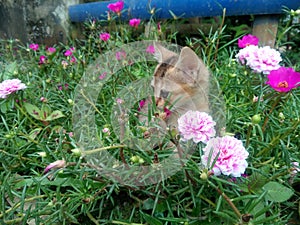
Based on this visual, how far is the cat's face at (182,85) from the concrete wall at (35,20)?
1.74 metres

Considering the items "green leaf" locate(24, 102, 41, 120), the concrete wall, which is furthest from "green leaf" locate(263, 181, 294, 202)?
the concrete wall

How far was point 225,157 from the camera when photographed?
0.62 m

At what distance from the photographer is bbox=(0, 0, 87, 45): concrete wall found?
217cm

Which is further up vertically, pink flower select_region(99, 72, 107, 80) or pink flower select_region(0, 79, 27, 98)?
pink flower select_region(0, 79, 27, 98)

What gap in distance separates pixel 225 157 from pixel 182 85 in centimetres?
25

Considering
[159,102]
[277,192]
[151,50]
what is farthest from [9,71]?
[277,192]

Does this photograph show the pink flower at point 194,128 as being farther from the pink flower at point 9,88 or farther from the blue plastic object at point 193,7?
the blue plastic object at point 193,7

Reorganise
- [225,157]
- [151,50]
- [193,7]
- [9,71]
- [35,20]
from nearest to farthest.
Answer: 1. [225,157]
2. [151,50]
3. [9,71]
4. [193,7]
5. [35,20]

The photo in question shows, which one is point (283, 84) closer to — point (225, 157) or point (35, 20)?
point (225, 157)

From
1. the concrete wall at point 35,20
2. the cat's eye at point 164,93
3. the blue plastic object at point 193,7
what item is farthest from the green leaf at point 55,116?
the concrete wall at point 35,20

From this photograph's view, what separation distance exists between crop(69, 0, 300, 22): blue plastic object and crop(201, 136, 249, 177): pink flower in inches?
43.3

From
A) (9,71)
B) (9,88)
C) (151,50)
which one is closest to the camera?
(9,88)

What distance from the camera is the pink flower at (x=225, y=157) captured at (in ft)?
1.98

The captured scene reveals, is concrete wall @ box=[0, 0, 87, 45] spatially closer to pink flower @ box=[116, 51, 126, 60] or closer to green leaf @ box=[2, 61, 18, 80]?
green leaf @ box=[2, 61, 18, 80]
